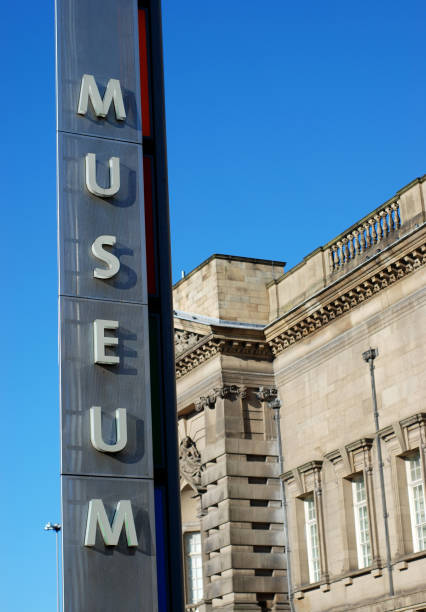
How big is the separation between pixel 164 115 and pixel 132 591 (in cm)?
672

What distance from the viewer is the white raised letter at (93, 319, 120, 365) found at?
14.6 meters

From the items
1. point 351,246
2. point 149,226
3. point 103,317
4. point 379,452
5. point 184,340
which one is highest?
point 351,246

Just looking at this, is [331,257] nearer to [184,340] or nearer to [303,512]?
[184,340]

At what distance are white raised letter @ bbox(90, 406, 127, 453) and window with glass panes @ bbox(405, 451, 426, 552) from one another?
1881cm

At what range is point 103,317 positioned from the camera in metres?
14.9

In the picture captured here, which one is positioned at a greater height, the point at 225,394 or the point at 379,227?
the point at 379,227

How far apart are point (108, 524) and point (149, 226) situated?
13.7 ft

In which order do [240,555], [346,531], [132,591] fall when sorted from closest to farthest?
1. [132,591]
2. [346,531]
3. [240,555]

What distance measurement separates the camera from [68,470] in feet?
45.6

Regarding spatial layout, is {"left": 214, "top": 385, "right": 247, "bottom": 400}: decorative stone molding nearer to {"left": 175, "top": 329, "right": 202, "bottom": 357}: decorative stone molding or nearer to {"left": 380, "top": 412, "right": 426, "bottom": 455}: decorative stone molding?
{"left": 175, "top": 329, "right": 202, "bottom": 357}: decorative stone molding

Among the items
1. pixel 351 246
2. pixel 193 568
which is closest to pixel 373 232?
pixel 351 246

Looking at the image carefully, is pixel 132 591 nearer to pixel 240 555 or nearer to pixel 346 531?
pixel 346 531

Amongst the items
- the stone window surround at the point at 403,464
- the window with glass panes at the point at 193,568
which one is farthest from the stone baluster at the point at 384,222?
the window with glass panes at the point at 193,568

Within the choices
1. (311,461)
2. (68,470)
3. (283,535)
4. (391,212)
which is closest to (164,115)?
(68,470)
